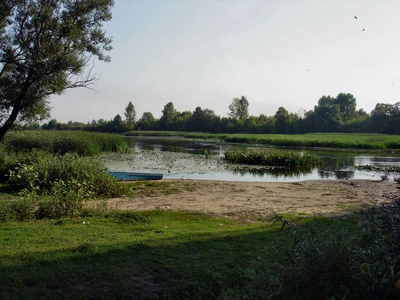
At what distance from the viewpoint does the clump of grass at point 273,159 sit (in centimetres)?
2833

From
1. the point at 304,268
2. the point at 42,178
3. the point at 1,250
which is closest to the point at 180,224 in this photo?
the point at 1,250

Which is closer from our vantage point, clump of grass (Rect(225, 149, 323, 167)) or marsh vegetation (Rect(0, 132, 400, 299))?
marsh vegetation (Rect(0, 132, 400, 299))

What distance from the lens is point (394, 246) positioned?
3.47 metres

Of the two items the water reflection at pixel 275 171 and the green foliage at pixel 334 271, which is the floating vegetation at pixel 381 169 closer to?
the water reflection at pixel 275 171

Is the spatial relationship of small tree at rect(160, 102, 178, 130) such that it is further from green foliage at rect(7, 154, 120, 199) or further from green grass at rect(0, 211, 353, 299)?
green grass at rect(0, 211, 353, 299)

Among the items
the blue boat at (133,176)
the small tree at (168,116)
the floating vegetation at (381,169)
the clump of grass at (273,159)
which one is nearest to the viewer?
the blue boat at (133,176)

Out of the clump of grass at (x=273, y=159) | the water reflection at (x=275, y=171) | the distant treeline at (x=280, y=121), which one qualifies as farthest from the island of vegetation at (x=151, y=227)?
the distant treeline at (x=280, y=121)

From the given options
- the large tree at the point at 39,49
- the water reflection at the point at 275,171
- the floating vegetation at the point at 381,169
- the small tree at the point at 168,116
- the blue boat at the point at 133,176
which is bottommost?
the water reflection at the point at 275,171

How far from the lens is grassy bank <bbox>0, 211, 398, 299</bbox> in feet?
10.9

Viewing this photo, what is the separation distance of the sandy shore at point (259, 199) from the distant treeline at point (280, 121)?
2662 inches

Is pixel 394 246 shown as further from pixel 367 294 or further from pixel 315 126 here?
pixel 315 126

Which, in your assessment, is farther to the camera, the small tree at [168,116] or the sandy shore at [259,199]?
the small tree at [168,116]

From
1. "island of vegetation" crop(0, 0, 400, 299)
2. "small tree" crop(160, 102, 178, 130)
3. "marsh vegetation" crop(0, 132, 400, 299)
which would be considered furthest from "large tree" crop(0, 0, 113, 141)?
"small tree" crop(160, 102, 178, 130)

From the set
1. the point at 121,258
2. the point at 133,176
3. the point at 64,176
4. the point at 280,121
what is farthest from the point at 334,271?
the point at 280,121
